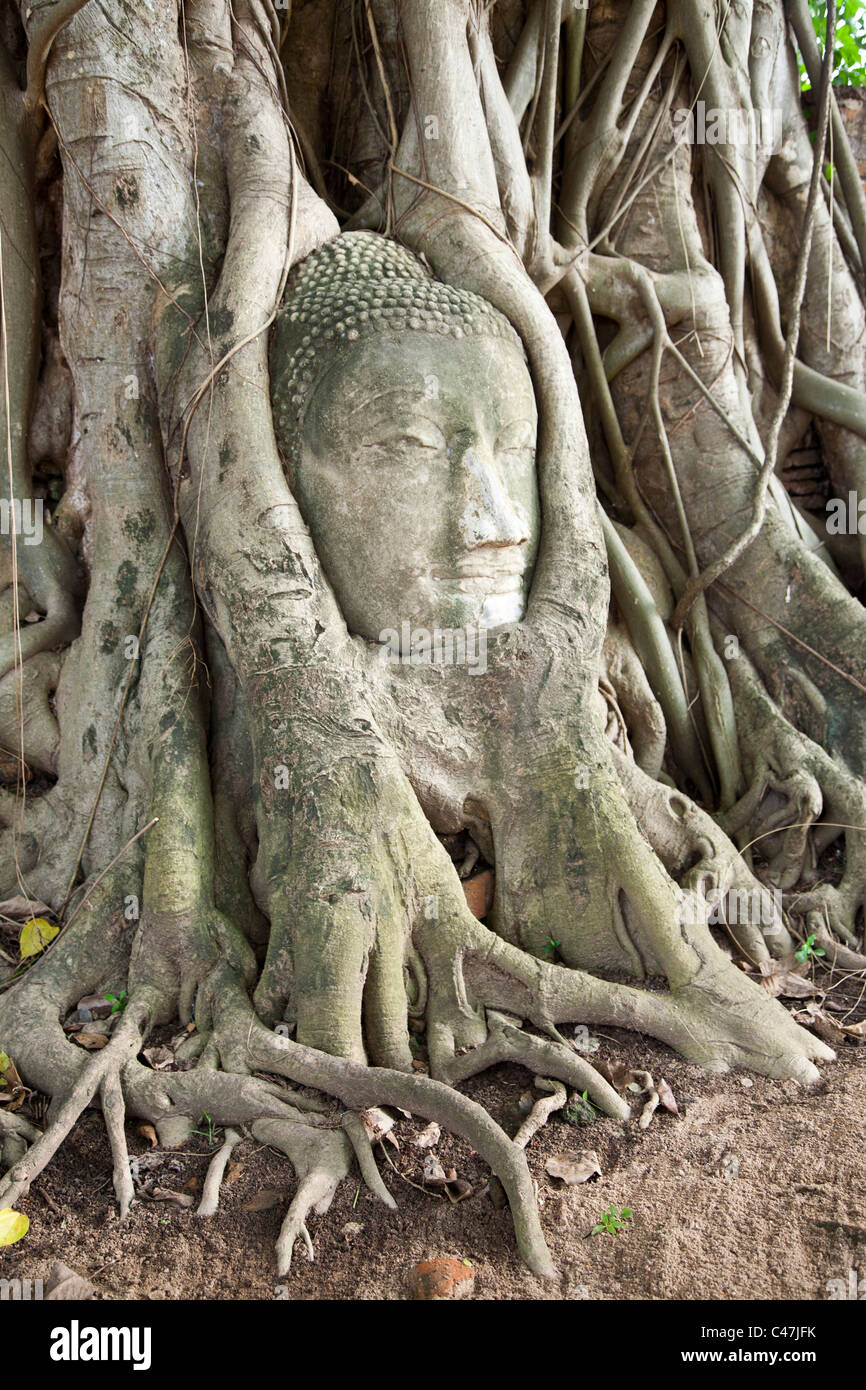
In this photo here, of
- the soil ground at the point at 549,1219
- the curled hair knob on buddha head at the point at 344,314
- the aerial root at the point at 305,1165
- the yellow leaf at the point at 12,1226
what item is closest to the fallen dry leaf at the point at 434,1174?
the soil ground at the point at 549,1219

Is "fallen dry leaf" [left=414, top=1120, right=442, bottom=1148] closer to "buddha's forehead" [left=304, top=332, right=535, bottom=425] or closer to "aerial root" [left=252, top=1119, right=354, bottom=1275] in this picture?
"aerial root" [left=252, top=1119, right=354, bottom=1275]

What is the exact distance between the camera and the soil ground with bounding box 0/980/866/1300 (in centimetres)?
205

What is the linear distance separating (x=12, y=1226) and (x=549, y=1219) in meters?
1.12

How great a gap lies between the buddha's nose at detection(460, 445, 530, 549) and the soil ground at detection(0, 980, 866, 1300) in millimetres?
1554

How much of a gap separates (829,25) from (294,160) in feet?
6.48

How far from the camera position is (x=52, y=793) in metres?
3.25

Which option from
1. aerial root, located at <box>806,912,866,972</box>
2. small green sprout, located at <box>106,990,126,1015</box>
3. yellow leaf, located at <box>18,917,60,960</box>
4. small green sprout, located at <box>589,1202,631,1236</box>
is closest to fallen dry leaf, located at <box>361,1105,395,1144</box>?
small green sprout, located at <box>589,1202,631,1236</box>

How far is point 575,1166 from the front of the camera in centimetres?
235

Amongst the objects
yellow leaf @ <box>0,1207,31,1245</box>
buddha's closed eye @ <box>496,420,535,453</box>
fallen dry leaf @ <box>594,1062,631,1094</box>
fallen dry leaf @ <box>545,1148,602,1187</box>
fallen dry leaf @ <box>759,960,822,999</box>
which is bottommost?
yellow leaf @ <box>0,1207,31,1245</box>

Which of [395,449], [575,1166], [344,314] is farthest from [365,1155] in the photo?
[344,314]

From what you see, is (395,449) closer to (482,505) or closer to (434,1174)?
(482,505)

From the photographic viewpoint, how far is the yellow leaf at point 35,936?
3062 millimetres

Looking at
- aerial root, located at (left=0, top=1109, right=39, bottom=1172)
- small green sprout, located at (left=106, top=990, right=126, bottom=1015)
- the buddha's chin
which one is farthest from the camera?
the buddha's chin

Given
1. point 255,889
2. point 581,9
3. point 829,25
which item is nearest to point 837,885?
point 255,889
